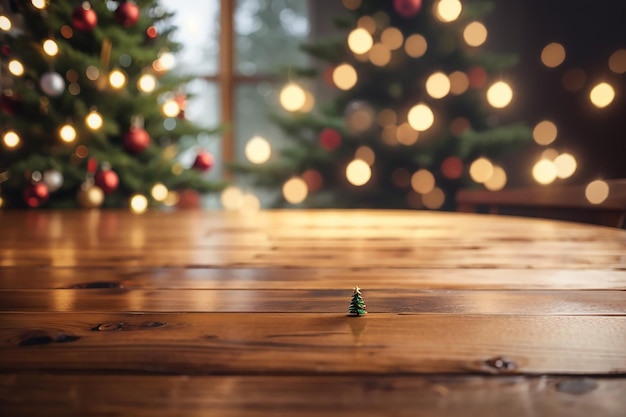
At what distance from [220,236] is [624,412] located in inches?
46.0

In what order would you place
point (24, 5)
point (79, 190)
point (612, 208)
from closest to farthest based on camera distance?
1. point (612, 208)
2. point (24, 5)
3. point (79, 190)

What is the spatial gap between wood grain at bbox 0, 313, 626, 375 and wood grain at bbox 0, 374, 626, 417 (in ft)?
0.06

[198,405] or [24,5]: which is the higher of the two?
[24,5]

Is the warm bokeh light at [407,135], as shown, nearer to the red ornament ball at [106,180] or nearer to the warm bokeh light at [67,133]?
the red ornament ball at [106,180]

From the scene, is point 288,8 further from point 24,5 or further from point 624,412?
point 624,412

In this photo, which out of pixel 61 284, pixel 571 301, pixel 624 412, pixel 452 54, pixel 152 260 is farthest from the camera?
pixel 452 54

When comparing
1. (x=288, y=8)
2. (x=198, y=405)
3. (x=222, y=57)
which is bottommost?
(x=198, y=405)

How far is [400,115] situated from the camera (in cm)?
249

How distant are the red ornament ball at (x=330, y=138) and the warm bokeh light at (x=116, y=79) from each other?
1.00 metres

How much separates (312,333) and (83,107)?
6.76 ft

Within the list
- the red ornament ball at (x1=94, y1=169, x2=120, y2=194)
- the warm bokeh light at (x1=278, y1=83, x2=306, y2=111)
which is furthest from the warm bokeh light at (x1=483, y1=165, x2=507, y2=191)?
the red ornament ball at (x1=94, y1=169, x2=120, y2=194)

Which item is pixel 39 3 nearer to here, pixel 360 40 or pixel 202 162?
pixel 202 162

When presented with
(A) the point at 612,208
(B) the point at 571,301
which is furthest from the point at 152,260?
(A) the point at 612,208

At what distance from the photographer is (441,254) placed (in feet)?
3.53
